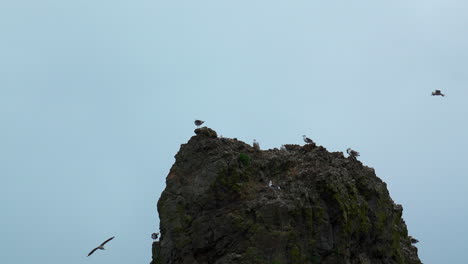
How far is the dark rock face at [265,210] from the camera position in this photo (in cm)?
2820

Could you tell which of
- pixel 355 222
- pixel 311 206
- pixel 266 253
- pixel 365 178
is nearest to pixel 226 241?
pixel 266 253

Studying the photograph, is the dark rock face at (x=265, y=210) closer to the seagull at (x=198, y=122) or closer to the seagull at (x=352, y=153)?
the seagull at (x=352, y=153)

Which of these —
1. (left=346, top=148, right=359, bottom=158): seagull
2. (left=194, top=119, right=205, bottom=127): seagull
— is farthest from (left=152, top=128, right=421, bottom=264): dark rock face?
(left=194, top=119, right=205, bottom=127): seagull

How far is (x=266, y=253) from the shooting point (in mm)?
27547

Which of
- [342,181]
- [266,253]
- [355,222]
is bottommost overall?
[266,253]

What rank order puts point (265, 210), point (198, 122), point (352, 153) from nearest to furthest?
1. point (265, 210)
2. point (198, 122)
3. point (352, 153)

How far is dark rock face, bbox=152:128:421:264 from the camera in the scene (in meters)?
28.2

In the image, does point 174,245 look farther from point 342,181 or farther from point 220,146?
point 342,181

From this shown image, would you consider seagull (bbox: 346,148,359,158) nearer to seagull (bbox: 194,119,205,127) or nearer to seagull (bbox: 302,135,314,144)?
seagull (bbox: 302,135,314,144)

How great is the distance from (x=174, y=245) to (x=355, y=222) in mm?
10728

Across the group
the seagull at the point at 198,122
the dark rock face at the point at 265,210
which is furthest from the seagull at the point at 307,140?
the seagull at the point at 198,122

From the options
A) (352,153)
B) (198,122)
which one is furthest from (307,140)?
(198,122)

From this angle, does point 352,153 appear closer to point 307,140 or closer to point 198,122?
point 307,140

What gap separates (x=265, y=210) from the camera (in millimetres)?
28469
